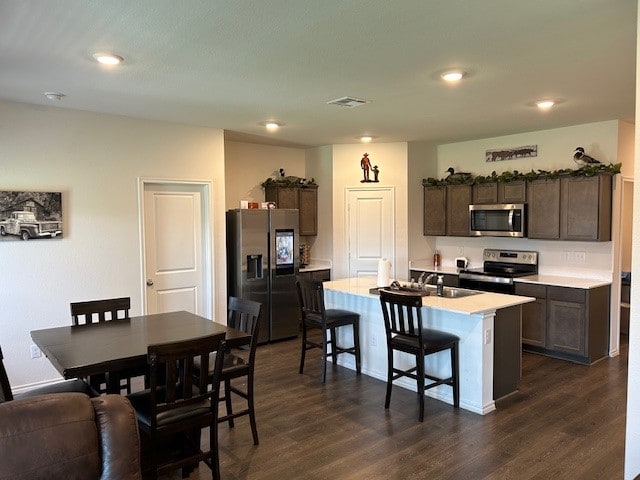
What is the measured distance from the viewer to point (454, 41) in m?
2.82

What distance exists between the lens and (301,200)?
6.95 m

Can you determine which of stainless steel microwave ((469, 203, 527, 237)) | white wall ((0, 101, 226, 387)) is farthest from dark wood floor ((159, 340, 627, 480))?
white wall ((0, 101, 226, 387))

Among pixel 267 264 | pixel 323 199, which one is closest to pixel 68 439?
pixel 267 264

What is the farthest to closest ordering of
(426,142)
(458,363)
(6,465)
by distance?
(426,142) → (458,363) → (6,465)

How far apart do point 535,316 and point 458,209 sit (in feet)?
6.15

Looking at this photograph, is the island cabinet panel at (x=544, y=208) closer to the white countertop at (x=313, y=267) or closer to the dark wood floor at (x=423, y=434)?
the dark wood floor at (x=423, y=434)

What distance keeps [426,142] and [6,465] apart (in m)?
6.26

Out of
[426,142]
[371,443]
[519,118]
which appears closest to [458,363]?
[371,443]

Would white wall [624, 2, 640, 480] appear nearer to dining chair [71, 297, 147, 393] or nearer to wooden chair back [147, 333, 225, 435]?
wooden chair back [147, 333, 225, 435]

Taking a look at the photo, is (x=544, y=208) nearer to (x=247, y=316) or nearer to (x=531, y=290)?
(x=531, y=290)

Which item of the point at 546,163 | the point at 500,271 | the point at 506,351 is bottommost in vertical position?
the point at 506,351

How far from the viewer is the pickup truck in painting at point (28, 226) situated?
4184 millimetres

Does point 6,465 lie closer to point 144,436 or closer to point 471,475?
point 144,436

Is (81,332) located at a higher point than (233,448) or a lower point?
higher
